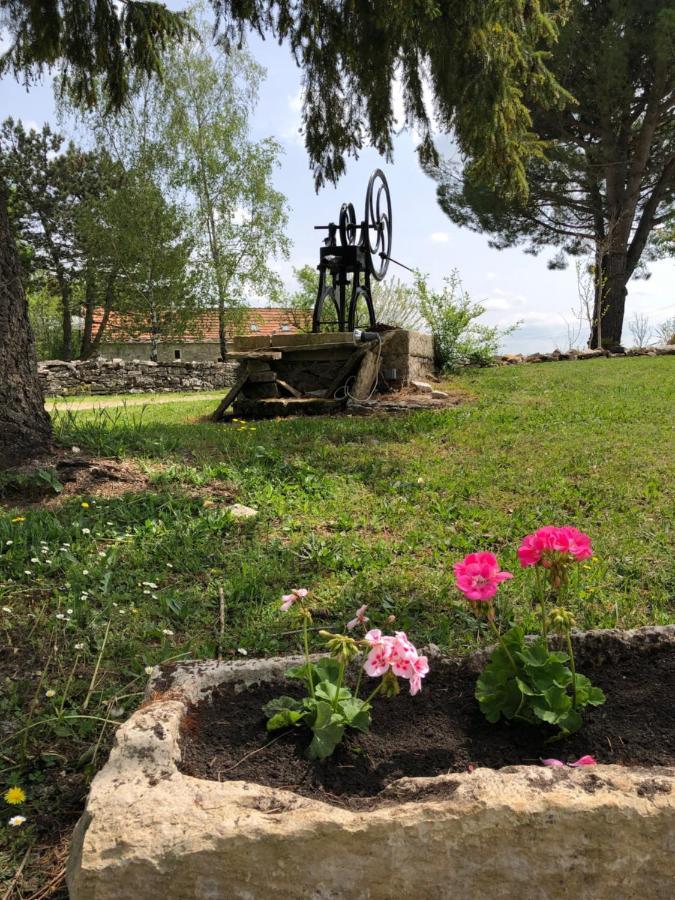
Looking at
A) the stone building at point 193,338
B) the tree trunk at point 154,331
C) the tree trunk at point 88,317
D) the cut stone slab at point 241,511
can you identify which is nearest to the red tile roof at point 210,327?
the stone building at point 193,338

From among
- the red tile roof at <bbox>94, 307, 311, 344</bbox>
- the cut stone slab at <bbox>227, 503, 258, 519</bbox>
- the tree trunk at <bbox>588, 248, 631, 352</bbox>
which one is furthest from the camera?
the red tile roof at <bbox>94, 307, 311, 344</bbox>

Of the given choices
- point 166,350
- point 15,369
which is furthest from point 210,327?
point 15,369

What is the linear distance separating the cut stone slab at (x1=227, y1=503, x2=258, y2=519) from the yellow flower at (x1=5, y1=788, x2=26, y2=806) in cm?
186

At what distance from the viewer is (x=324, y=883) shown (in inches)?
41.7

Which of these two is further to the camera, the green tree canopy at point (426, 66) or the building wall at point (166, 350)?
the building wall at point (166, 350)

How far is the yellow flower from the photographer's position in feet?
5.23

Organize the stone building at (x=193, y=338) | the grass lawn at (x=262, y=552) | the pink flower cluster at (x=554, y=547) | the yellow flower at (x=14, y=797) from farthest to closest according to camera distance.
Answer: the stone building at (x=193, y=338)
the grass lawn at (x=262, y=552)
the yellow flower at (x=14, y=797)
the pink flower cluster at (x=554, y=547)

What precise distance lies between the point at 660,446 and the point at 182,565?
12.1 ft

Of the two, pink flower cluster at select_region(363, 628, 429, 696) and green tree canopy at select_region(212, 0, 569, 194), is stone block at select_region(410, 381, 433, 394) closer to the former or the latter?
green tree canopy at select_region(212, 0, 569, 194)

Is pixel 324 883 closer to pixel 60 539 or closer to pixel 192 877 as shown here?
pixel 192 877

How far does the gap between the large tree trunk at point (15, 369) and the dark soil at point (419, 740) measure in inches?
107

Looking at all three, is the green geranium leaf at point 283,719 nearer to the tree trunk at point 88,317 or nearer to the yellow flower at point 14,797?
the yellow flower at point 14,797

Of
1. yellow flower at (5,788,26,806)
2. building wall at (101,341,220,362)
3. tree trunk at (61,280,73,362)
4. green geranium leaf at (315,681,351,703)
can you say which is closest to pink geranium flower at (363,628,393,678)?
green geranium leaf at (315,681,351,703)

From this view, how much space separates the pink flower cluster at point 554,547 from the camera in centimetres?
142
